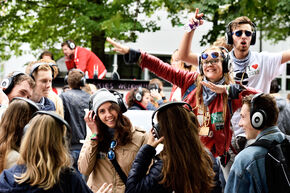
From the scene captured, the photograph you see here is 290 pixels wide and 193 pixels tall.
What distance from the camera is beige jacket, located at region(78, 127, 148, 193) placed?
4387mm

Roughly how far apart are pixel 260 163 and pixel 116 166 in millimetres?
1506

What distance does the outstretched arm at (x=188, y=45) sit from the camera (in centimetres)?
471

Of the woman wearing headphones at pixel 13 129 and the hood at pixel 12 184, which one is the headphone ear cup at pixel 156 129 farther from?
the woman wearing headphones at pixel 13 129

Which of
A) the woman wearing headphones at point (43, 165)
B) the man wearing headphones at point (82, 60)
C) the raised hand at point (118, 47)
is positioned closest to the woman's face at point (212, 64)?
the raised hand at point (118, 47)

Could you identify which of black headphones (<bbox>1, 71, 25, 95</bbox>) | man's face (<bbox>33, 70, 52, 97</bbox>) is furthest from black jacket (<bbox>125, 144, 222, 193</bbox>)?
man's face (<bbox>33, 70, 52, 97</bbox>)

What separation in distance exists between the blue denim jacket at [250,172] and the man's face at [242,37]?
1.75 metres

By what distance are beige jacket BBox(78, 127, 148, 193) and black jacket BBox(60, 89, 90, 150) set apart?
2.66m

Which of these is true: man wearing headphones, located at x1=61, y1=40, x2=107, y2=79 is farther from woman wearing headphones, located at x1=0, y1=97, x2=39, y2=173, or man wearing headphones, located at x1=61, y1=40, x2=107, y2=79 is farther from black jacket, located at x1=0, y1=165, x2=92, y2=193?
black jacket, located at x1=0, y1=165, x2=92, y2=193

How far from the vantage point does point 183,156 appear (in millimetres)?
3268

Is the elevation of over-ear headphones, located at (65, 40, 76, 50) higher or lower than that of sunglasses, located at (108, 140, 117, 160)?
higher

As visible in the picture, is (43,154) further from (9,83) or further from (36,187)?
(9,83)

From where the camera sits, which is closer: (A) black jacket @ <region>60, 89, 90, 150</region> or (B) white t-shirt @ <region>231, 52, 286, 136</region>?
(B) white t-shirt @ <region>231, 52, 286, 136</region>

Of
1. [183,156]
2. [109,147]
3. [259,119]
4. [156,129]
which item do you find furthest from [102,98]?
[259,119]

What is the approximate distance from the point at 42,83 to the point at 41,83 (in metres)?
0.01
